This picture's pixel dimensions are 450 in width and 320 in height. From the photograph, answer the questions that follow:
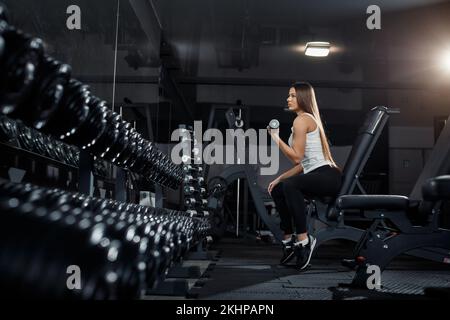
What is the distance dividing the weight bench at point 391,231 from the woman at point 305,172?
0.47m

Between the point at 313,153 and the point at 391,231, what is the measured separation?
2.18ft

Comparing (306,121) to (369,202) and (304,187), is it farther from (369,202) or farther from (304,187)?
(369,202)

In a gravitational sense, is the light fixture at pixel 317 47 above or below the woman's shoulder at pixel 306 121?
above

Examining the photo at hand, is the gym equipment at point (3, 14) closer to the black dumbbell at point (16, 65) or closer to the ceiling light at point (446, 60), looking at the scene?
the black dumbbell at point (16, 65)

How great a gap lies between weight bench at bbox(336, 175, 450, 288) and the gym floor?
14cm

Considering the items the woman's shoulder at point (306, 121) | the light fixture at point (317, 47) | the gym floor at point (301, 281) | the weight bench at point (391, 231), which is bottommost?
the gym floor at point (301, 281)

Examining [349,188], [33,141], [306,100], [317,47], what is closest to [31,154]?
[33,141]

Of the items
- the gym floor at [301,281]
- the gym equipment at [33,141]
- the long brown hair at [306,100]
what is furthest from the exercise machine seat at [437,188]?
the long brown hair at [306,100]

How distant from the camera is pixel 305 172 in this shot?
9.62ft

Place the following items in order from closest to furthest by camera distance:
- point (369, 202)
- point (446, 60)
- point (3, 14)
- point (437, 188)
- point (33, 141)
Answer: point (3, 14), point (437, 188), point (33, 141), point (369, 202), point (446, 60)

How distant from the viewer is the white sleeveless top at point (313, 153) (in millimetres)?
2890

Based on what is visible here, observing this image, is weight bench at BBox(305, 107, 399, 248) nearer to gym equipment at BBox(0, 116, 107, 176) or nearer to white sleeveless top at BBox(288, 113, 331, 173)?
white sleeveless top at BBox(288, 113, 331, 173)

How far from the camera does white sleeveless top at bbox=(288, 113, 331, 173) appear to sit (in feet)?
9.48
